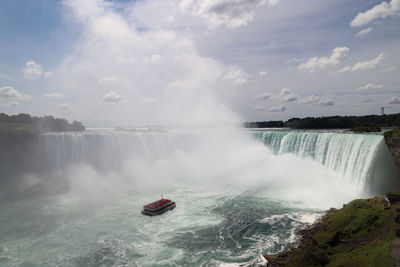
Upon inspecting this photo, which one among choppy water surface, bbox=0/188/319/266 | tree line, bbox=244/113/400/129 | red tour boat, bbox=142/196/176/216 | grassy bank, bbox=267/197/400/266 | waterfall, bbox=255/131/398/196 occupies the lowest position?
choppy water surface, bbox=0/188/319/266

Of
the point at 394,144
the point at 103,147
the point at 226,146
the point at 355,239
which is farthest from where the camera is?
the point at 226,146

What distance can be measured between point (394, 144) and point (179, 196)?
19.3 meters

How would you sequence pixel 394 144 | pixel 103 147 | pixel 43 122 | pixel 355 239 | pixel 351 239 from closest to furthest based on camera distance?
pixel 355 239 → pixel 351 239 → pixel 394 144 → pixel 103 147 → pixel 43 122

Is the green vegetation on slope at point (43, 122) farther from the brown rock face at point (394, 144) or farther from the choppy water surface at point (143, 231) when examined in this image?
the brown rock face at point (394, 144)

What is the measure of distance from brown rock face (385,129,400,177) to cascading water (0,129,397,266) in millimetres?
971

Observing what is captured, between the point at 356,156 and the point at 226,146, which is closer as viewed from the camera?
the point at 356,156

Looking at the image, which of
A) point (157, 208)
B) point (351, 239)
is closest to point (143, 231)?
point (157, 208)

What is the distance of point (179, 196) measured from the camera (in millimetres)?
26375

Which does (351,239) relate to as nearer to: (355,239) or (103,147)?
(355,239)

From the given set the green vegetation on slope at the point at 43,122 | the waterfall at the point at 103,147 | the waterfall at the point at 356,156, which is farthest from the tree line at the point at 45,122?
the waterfall at the point at 356,156

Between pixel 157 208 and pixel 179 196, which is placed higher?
pixel 157 208

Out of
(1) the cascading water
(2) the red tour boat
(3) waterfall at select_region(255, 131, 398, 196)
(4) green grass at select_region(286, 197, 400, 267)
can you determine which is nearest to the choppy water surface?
(1) the cascading water

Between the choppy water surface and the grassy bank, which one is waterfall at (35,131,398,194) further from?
the choppy water surface

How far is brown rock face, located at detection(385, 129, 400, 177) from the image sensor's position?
19688 mm
